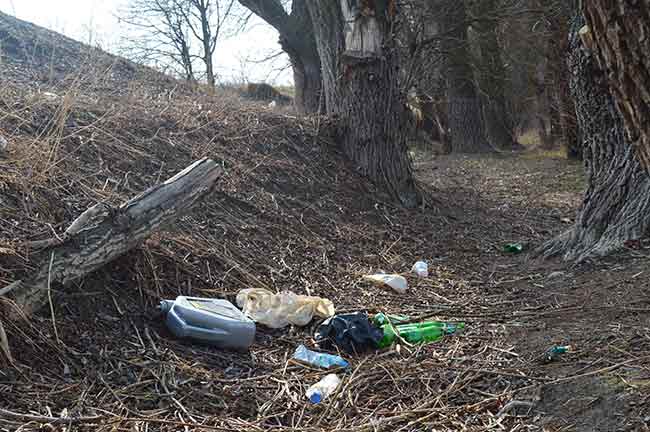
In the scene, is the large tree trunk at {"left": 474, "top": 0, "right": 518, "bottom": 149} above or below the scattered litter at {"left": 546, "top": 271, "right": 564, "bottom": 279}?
above

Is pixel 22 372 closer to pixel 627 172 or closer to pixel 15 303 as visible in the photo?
pixel 15 303

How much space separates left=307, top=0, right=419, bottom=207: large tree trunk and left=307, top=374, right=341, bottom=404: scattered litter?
403 centimetres

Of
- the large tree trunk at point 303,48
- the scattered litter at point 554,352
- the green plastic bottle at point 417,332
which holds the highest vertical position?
the large tree trunk at point 303,48

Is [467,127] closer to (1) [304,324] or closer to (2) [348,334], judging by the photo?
(1) [304,324]

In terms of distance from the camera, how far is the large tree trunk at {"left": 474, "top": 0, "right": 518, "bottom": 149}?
13883mm

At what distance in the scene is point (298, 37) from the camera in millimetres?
10250

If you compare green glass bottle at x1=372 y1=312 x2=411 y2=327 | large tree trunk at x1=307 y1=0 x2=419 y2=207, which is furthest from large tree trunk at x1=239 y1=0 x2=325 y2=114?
green glass bottle at x1=372 y1=312 x2=411 y2=327

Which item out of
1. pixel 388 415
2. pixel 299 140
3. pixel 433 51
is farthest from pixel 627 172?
pixel 433 51

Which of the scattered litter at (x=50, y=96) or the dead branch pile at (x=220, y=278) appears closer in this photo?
the dead branch pile at (x=220, y=278)

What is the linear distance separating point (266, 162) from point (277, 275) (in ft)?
6.66

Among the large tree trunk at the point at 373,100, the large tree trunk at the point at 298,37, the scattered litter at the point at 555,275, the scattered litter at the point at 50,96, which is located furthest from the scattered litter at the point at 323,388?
the large tree trunk at the point at 298,37

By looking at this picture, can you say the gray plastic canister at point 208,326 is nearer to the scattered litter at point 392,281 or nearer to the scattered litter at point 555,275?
the scattered litter at point 392,281

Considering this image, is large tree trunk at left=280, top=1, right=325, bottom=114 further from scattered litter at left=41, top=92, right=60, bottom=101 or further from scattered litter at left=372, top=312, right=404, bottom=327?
scattered litter at left=372, top=312, right=404, bottom=327

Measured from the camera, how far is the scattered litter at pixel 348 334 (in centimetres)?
331
